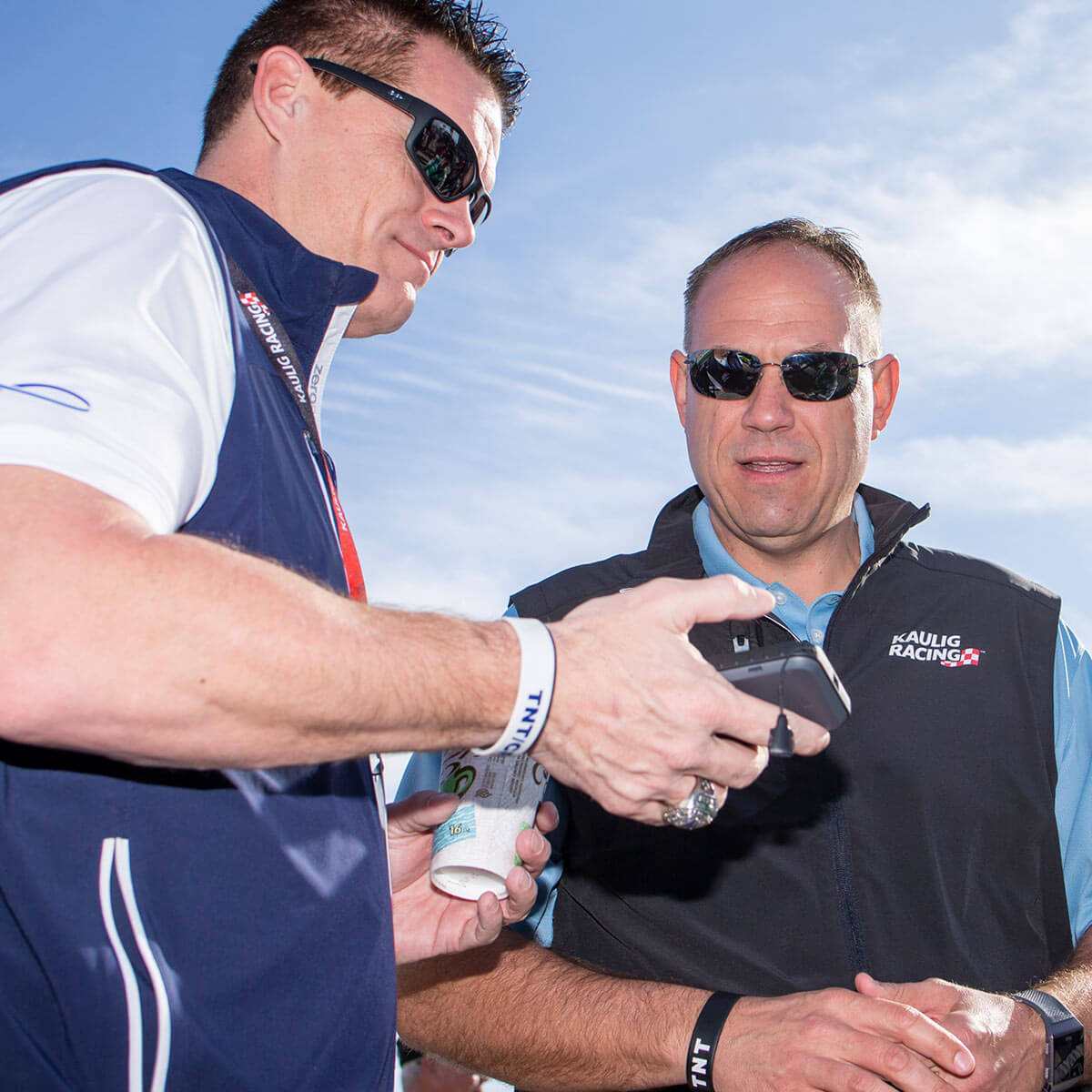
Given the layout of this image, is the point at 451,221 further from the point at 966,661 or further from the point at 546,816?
the point at 966,661

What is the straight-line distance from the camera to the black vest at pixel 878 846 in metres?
3.55

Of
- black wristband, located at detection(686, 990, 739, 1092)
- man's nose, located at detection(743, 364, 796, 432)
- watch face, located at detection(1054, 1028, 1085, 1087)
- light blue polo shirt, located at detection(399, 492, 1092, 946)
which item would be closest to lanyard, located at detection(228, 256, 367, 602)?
light blue polo shirt, located at detection(399, 492, 1092, 946)

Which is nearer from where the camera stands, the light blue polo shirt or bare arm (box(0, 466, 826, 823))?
bare arm (box(0, 466, 826, 823))

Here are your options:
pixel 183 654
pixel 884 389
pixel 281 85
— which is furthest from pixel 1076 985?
pixel 281 85

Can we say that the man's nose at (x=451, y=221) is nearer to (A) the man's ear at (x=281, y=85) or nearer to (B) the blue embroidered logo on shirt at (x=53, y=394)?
(A) the man's ear at (x=281, y=85)

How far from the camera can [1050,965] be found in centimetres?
371

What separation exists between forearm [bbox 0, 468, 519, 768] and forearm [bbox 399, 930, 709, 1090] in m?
1.79

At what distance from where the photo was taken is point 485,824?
9.02 feet

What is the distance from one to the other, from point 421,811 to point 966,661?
215 cm

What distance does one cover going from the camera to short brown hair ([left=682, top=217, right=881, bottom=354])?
14.8ft

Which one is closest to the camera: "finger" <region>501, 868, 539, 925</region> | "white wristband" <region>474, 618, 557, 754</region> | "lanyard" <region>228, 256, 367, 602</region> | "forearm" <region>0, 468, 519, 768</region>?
"forearm" <region>0, 468, 519, 768</region>

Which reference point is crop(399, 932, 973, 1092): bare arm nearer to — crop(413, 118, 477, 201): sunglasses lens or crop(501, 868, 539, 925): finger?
crop(501, 868, 539, 925): finger

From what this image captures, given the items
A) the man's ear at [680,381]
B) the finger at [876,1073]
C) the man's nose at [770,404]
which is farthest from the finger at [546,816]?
the man's ear at [680,381]

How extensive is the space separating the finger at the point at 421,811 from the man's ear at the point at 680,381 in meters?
2.30
